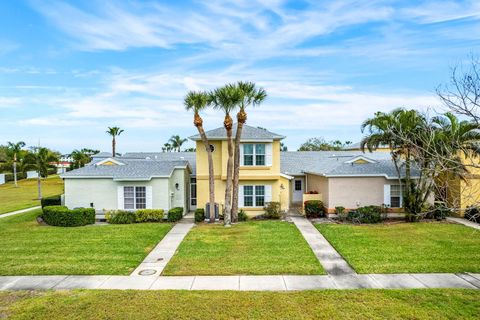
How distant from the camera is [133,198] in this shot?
69.2 feet

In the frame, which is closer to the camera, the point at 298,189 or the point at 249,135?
the point at 249,135

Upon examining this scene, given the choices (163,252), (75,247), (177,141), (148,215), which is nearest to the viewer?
(163,252)

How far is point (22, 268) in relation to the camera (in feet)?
37.5

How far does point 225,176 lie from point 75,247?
10160 mm

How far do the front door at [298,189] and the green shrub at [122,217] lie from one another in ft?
44.5

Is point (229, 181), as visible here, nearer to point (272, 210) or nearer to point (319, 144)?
point (272, 210)

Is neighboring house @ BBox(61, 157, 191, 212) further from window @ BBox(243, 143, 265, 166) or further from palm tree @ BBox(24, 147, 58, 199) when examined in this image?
palm tree @ BBox(24, 147, 58, 199)

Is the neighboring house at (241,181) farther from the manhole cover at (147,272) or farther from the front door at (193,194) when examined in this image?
the manhole cover at (147,272)

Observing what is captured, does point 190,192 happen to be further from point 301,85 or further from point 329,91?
point 329,91

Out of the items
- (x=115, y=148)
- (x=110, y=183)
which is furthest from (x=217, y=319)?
(x=115, y=148)

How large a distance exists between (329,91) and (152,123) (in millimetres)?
16845

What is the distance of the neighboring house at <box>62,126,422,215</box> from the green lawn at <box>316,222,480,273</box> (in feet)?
10.3

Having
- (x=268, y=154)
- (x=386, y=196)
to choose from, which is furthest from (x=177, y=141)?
(x=386, y=196)

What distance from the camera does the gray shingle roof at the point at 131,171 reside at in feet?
68.4
